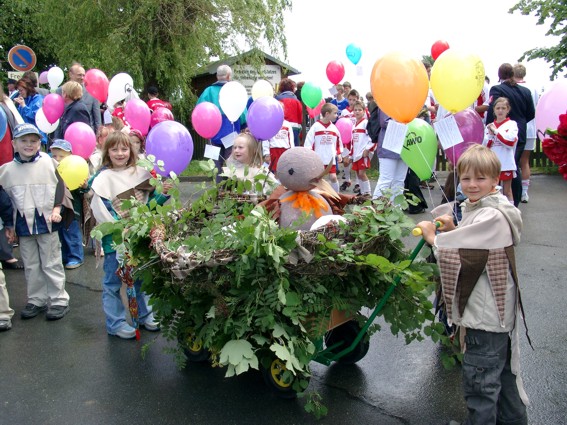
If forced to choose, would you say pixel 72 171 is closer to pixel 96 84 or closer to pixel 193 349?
pixel 193 349

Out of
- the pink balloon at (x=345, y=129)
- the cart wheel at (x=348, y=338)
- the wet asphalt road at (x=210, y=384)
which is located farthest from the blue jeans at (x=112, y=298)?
the pink balloon at (x=345, y=129)

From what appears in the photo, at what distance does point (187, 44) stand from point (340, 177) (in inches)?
302

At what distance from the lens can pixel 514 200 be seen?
7.39m

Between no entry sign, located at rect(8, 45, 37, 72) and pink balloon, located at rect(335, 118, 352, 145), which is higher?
no entry sign, located at rect(8, 45, 37, 72)

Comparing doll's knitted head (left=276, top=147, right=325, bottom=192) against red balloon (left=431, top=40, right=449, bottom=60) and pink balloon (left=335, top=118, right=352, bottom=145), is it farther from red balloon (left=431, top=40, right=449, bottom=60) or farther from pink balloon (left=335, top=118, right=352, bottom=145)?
pink balloon (left=335, top=118, right=352, bottom=145)

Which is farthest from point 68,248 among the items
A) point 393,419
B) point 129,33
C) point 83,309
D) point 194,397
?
point 129,33

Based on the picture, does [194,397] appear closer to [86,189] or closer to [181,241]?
[181,241]

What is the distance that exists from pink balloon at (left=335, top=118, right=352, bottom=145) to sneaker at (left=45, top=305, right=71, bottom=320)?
6764mm

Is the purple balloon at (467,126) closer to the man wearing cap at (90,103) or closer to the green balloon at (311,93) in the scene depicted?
the man wearing cap at (90,103)

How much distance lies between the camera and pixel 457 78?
388 cm

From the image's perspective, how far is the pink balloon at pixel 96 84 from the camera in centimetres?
769

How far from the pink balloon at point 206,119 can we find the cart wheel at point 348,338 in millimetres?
4177

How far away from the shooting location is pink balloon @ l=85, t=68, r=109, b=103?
7.69 metres

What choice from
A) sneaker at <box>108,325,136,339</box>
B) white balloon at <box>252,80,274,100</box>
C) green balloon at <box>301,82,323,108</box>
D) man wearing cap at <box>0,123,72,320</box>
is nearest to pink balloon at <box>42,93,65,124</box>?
white balloon at <box>252,80,274,100</box>
